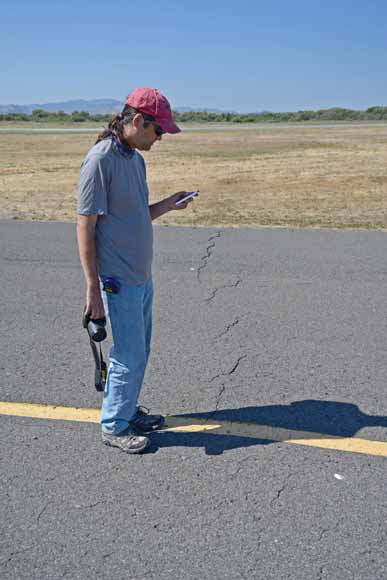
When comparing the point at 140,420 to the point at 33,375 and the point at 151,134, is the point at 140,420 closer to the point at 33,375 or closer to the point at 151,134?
the point at 33,375

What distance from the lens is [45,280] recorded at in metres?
6.68

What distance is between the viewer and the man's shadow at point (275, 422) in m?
3.65

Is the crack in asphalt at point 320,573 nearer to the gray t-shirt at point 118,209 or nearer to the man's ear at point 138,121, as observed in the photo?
the gray t-shirt at point 118,209

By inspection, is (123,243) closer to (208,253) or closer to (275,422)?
(275,422)

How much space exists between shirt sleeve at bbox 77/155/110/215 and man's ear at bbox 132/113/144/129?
9.1 inches

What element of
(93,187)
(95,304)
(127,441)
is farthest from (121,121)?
(127,441)

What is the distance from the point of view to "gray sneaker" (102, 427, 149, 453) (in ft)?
11.5

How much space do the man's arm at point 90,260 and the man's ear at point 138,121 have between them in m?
0.47

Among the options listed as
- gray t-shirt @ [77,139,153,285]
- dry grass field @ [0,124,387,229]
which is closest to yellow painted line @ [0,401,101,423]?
gray t-shirt @ [77,139,153,285]

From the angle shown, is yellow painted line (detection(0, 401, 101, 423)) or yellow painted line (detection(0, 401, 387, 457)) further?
yellow painted line (detection(0, 401, 101, 423))

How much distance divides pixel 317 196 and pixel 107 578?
1154 cm

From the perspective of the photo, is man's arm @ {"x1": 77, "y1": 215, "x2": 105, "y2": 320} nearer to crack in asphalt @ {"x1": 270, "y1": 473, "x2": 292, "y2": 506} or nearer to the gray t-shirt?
the gray t-shirt

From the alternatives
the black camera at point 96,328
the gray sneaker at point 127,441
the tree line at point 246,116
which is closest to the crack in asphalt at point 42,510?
the gray sneaker at point 127,441

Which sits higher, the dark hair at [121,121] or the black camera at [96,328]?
the dark hair at [121,121]
